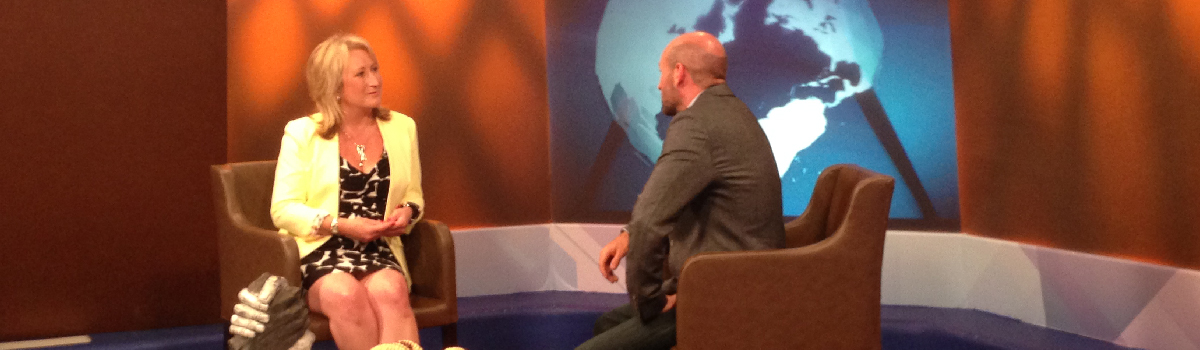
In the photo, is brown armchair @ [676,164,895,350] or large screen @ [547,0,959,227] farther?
large screen @ [547,0,959,227]

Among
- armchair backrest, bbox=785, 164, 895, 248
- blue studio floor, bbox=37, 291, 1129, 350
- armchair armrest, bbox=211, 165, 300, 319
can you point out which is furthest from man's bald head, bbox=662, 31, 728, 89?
blue studio floor, bbox=37, 291, 1129, 350

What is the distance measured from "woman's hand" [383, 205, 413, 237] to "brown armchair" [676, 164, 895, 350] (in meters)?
1.16

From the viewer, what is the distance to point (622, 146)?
16.6 ft

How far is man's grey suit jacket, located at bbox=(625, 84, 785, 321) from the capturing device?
2.54 meters

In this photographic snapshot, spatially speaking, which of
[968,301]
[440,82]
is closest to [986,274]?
[968,301]

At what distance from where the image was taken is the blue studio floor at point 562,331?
374cm

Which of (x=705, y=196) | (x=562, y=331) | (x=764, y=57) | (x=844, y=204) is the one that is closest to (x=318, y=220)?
(x=705, y=196)

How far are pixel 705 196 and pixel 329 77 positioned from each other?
1.42m

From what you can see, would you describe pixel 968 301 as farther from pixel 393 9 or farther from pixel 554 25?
pixel 393 9

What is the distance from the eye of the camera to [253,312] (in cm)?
155

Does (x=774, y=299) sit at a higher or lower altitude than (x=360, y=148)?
lower

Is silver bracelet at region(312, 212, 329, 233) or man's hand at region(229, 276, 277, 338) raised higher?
man's hand at region(229, 276, 277, 338)

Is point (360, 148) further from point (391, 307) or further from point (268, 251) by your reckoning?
point (391, 307)

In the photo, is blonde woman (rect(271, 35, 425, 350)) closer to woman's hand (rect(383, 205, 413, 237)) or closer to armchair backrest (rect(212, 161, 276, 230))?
woman's hand (rect(383, 205, 413, 237))
